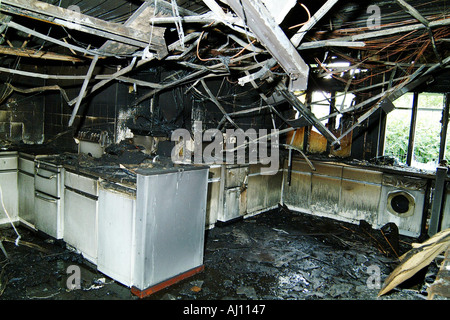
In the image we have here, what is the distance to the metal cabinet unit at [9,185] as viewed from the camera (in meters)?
4.62

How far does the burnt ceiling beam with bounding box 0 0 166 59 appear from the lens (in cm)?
254

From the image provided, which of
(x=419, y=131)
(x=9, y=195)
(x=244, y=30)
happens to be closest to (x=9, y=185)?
(x=9, y=195)

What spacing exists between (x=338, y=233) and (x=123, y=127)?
4348 mm

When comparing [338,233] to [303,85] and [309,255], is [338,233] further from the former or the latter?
[303,85]

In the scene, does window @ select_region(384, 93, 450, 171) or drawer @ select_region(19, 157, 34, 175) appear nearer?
drawer @ select_region(19, 157, 34, 175)

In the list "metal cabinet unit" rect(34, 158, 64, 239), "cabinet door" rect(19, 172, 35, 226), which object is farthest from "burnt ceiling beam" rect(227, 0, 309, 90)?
"cabinet door" rect(19, 172, 35, 226)

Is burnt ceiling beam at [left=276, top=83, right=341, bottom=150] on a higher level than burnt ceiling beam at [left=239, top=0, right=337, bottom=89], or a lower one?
lower

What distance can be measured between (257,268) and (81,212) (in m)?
2.44

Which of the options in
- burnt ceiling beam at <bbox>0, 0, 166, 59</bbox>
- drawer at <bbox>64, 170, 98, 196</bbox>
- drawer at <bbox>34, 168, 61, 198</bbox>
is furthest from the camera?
drawer at <bbox>34, 168, 61, 198</bbox>

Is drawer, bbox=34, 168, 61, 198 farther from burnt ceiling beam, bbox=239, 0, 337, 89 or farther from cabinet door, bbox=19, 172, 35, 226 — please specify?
burnt ceiling beam, bbox=239, 0, 337, 89

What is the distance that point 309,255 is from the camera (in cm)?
450

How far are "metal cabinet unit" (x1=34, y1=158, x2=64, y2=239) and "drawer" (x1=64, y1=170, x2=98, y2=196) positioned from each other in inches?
6.2

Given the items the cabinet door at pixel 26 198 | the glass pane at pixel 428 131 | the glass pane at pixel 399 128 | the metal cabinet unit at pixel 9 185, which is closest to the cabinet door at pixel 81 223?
the cabinet door at pixel 26 198
